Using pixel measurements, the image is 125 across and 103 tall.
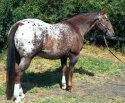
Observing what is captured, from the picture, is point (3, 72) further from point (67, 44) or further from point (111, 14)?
point (111, 14)

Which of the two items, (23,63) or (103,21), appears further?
(103,21)

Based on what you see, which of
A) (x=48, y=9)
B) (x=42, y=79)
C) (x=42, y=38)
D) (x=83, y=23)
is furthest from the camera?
(x=48, y=9)

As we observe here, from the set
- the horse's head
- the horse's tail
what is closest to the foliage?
the horse's head

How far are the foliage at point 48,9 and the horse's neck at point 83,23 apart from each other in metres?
2.72

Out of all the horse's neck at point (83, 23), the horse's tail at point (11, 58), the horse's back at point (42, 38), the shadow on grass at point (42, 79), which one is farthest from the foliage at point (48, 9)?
the horse's tail at point (11, 58)

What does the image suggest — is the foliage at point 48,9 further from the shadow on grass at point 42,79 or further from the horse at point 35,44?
the horse at point 35,44

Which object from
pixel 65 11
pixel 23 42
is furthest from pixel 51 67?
Answer: pixel 23 42

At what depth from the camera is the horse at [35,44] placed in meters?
7.20

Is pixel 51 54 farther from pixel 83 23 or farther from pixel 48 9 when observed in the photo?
pixel 48 9

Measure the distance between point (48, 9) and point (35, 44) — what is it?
4530 millimetres

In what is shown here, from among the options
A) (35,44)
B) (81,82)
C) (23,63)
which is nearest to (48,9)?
(81,82)

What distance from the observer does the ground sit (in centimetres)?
776

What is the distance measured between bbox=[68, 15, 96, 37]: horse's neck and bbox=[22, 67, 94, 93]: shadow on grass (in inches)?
55.4

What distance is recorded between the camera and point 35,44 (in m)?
7.29
